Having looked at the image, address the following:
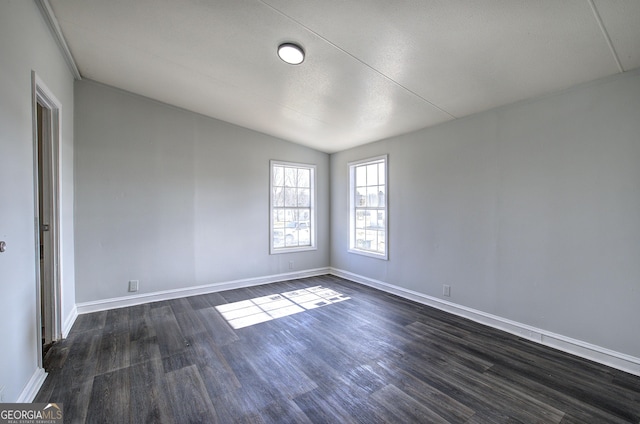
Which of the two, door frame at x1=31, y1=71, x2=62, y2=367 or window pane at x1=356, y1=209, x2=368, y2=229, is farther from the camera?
window pane at x1=356, y1=209, x2=368, y2=229

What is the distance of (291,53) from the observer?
7.76ft

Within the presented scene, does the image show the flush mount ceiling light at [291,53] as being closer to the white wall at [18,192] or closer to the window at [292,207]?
the white wall at [18,192]

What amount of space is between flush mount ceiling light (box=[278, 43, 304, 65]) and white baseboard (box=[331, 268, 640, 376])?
10.9ft

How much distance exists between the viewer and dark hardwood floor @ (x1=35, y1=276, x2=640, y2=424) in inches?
70.1

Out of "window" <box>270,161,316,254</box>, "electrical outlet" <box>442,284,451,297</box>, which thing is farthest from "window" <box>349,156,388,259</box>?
"electrical outlet" <box>442,284,451,297</box>

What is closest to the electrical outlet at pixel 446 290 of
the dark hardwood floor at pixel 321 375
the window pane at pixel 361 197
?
the dark hardwood floor at pixel 321 375

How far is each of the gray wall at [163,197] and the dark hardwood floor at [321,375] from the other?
0.78 m

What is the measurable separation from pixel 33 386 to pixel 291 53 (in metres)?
3.18

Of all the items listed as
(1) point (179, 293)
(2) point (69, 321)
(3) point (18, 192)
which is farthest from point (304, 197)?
(3) point (18, 192)

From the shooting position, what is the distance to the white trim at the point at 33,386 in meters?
1.77

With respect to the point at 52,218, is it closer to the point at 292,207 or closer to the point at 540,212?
the point at 292,207

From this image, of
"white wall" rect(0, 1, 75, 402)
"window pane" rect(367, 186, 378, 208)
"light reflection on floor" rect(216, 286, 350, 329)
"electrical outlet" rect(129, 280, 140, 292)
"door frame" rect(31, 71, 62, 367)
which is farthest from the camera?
"window pane" rect(367, 186, 378, 208)

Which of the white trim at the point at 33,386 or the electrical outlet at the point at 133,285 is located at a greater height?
the electrical outlet at the point at 133,285

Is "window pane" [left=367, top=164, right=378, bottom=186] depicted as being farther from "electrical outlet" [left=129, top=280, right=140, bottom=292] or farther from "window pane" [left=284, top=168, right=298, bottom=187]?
"electrical outlet" [left=129, top=280, right=140, bottom=292]
